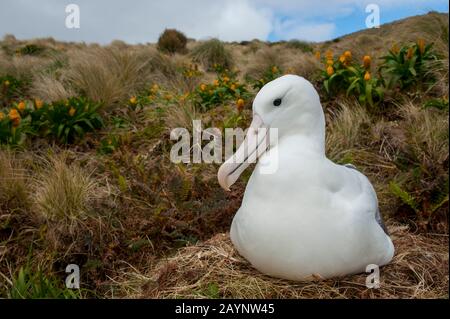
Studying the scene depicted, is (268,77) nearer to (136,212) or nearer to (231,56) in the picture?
(136,212)

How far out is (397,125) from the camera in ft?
13.3

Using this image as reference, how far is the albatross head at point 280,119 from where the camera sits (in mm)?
1897

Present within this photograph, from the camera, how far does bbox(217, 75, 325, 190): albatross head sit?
6.23ft

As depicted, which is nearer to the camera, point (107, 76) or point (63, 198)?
point (63, 198)

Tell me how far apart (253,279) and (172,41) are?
13.1 m

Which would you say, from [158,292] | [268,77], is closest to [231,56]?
[268,77]

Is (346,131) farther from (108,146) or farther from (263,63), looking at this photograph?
(263,63)

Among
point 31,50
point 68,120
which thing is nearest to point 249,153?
point 68,120

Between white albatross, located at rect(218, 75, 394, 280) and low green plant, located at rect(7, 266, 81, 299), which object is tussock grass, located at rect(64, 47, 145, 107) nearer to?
A: low green plant, located at rect(7, 266, 81, 299)

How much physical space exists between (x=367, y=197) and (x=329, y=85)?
282 cm

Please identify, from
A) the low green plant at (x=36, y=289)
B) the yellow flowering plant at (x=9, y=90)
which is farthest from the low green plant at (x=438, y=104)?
the yellow flowering plant at (x=9, y=90)

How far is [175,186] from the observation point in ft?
10.2

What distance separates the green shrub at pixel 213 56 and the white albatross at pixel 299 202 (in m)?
8.70

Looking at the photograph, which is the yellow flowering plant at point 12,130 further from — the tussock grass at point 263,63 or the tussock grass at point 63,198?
the tussock grass at point 263,63
